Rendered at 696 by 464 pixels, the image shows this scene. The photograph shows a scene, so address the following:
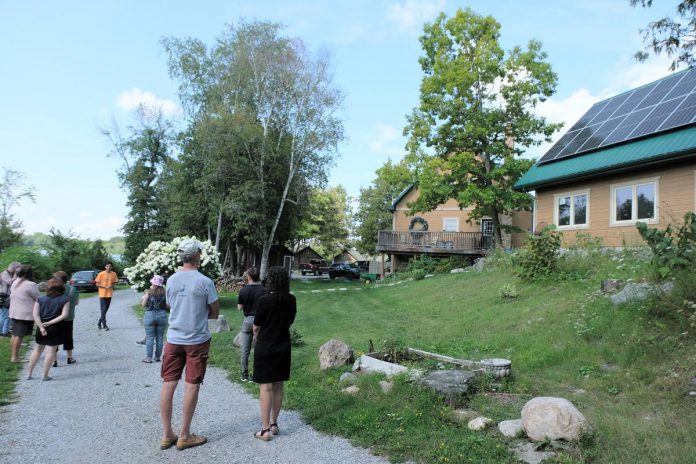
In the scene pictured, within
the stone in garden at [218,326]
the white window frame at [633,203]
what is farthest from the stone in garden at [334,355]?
the white window frame at [633,203]

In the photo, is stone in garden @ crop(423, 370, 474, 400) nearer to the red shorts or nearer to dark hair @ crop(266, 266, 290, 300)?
dark hair @ crop(266, 266, 290, 300)

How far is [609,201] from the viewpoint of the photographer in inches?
Answer: 630

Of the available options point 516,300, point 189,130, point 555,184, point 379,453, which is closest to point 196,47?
point 189,130

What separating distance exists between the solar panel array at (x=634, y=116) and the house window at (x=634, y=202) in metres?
1.56

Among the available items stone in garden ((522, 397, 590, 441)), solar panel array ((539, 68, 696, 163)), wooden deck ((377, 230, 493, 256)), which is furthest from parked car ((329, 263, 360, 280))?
stone in garden ((522, 397, 590, 441))

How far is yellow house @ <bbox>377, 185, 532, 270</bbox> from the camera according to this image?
1132 inches

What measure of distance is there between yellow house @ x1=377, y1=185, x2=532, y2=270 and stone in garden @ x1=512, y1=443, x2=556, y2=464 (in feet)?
70.6

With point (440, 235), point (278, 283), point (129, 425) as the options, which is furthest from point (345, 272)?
point (278, 283)

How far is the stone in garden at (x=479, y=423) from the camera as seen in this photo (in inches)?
190

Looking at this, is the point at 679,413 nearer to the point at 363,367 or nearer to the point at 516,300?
the point at 363,367

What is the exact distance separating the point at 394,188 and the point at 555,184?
32.3m

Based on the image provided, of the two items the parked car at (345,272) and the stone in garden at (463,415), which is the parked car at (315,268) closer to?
the parked car at (345,272)

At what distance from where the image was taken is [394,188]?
165 ft

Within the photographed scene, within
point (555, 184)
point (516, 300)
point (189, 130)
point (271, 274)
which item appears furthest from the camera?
point (189, 130)
